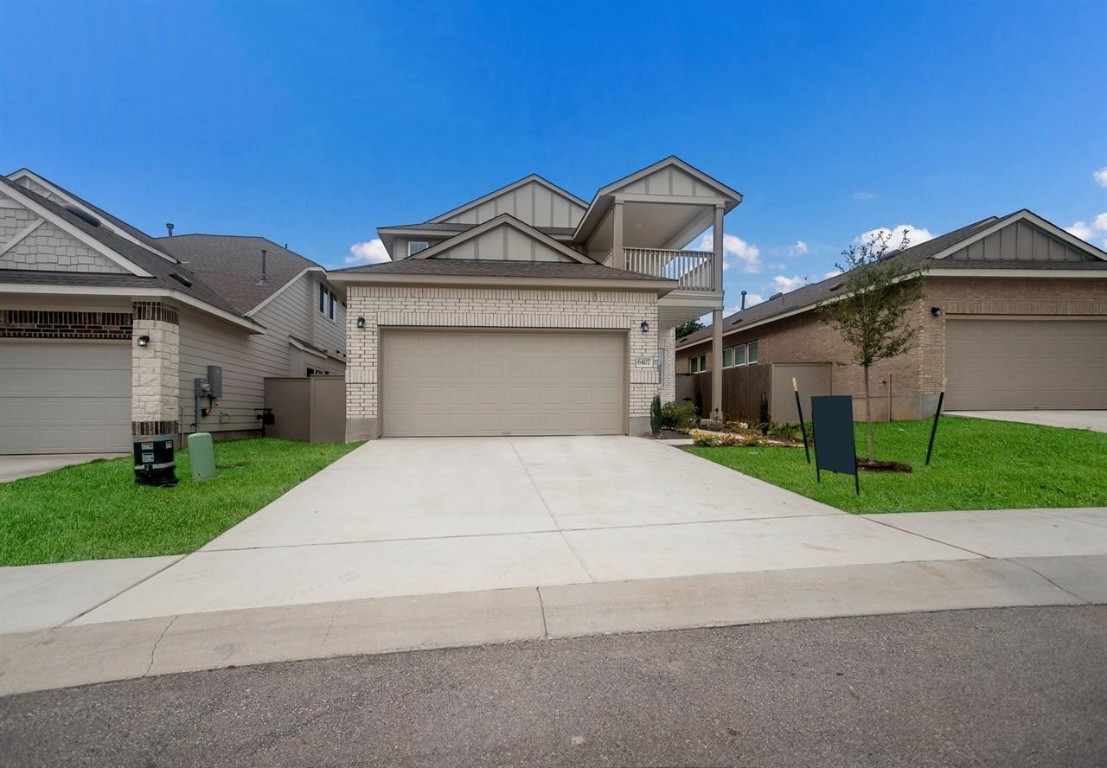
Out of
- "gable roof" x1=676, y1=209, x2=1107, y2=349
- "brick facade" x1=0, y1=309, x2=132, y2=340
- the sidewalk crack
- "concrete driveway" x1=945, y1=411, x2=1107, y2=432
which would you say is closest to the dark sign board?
the sidewalk crack

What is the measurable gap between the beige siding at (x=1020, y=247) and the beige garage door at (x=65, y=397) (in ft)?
63.6

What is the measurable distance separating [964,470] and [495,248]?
424 inches

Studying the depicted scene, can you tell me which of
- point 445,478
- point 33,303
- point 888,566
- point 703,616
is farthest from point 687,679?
point 33,303

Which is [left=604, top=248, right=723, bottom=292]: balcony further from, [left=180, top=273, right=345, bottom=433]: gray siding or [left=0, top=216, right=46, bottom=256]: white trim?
[left=0, top=216, right=46, bottom=256]: white trim

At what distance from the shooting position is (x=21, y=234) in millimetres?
10820

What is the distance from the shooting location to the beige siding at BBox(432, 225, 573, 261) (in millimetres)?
14055

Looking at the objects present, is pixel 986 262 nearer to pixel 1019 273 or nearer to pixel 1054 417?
pixel 1019 273

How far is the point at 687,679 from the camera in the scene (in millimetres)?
2779

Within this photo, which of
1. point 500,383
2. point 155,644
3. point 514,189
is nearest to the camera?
point 155,644

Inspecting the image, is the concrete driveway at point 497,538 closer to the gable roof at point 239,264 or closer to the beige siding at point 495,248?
the beige siding at point 495,248

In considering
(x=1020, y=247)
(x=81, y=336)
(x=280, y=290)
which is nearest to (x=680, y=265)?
(x=1020, y=247)

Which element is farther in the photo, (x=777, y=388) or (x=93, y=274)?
(x=777, y=388)

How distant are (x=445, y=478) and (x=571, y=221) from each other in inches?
561

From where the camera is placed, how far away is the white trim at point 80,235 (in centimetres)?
1082
